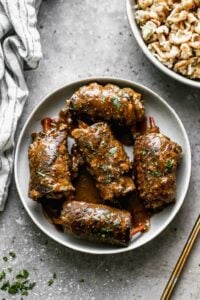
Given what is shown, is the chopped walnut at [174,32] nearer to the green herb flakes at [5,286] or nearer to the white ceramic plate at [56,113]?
the white ceramic plate at [56,113]

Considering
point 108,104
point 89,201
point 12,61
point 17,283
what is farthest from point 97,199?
point 12,61

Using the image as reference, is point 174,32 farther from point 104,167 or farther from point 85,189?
point 85,189

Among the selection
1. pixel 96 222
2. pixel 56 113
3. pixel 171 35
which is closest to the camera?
pixel 96 222

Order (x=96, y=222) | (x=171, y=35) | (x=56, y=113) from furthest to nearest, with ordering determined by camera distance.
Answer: (x=56, y=113), (x=171, y=35), (x=96, y=222)

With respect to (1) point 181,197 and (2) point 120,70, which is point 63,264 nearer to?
(1) point 181,197

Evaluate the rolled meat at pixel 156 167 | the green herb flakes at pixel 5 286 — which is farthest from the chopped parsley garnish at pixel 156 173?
the green herb flakes at pixel 5 286

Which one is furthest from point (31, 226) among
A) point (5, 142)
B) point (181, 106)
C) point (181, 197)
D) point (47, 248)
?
point (181, 106)

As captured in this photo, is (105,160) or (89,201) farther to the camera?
(89,201)

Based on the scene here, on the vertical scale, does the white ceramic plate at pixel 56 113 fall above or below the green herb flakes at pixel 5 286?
→ above
